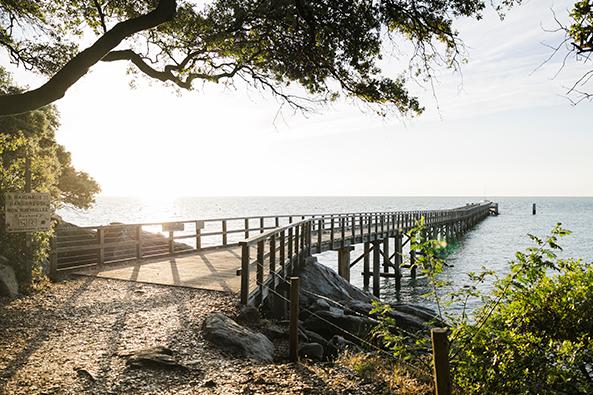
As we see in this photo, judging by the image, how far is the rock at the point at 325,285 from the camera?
42.7ft

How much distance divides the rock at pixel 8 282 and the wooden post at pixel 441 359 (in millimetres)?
8513

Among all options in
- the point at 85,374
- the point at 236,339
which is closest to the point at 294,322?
the point at 236,339

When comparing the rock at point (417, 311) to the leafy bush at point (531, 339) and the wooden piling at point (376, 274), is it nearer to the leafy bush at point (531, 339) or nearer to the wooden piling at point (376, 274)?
the leafy bush at point (531, 339)

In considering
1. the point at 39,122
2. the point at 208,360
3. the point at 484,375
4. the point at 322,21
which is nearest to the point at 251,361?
the point at 208,360

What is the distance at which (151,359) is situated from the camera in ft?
18.6

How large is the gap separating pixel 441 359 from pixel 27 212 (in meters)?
9.23

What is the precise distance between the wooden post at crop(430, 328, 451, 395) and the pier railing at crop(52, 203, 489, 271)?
5288 millimetres

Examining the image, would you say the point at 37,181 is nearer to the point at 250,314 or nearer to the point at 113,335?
the point at 113,335

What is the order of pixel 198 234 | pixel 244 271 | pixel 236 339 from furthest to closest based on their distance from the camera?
pixel 198 234, pixel 244 271, pixel 236 339

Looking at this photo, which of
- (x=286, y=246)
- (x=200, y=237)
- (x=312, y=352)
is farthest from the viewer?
(x=200, y=237)

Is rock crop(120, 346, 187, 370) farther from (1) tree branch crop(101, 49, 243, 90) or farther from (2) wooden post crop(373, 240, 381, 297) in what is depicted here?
(2) wooden post crop(373, 240, 381, 297)

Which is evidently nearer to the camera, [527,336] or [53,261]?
[527,336]

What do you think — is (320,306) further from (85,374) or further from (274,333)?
(85,374)

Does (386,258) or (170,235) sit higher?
(170,235)
